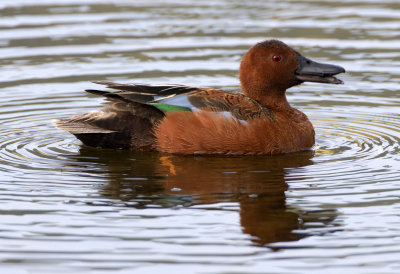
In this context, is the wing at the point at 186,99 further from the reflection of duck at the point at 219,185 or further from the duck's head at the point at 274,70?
the reflection of duck at the point at 219,185

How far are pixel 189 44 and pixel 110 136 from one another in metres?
5.52

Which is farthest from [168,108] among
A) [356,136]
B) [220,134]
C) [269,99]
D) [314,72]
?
[356,136]

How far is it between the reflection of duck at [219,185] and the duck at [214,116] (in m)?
0.15

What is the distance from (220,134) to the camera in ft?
31.7

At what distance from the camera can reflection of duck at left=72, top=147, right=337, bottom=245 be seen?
24.4ft

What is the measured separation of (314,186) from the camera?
848cm

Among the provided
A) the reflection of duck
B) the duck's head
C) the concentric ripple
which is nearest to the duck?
the duck's head

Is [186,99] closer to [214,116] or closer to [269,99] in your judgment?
[214,116]

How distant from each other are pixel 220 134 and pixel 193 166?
53cm

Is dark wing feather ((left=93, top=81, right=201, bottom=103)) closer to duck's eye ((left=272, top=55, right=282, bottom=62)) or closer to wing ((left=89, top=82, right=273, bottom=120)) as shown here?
wing ((left=89, top=82, right=273, bottom=120))

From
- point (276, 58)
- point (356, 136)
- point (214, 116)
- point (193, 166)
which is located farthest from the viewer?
point (356, 136)

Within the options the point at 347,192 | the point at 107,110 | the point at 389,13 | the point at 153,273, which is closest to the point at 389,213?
the point at 347,192

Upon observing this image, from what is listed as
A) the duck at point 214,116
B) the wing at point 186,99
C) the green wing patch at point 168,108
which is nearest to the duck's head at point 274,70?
the duck at point 214,116

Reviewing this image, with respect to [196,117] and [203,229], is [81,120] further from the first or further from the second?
[203,229]
